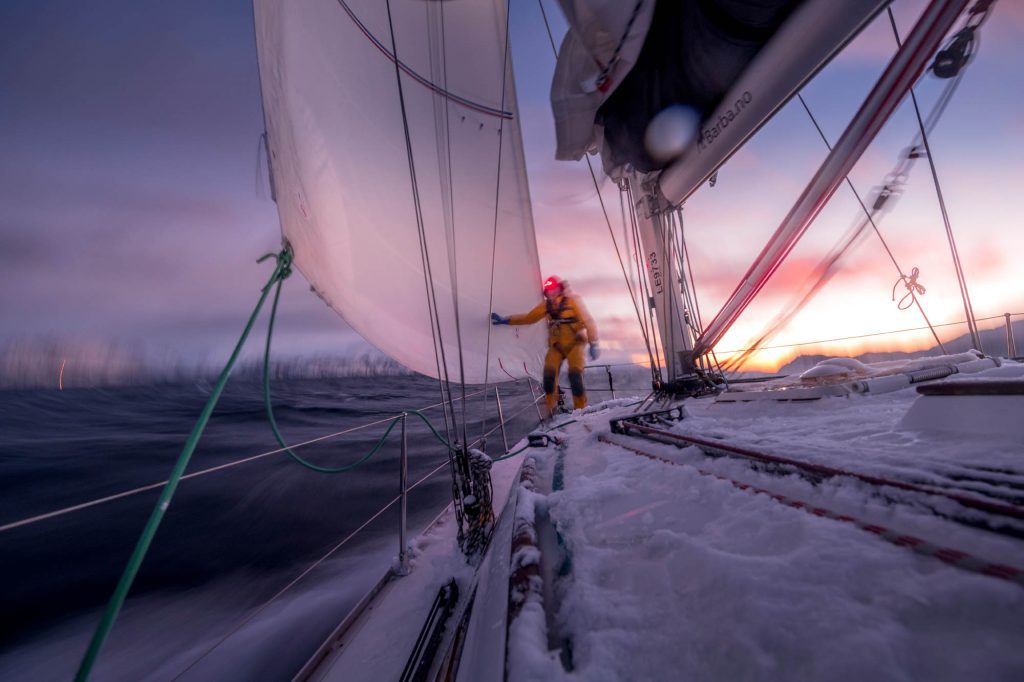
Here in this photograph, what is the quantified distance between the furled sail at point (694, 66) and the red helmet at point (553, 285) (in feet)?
4.64

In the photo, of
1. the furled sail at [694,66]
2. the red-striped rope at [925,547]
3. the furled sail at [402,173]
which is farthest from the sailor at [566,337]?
the red-striped rope at [925,547]

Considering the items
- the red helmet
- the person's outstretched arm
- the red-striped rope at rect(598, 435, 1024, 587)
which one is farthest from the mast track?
the red helmet

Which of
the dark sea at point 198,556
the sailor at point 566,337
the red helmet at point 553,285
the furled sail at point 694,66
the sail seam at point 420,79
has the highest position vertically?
the sail seam at point 420,79

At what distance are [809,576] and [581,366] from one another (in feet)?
10.8

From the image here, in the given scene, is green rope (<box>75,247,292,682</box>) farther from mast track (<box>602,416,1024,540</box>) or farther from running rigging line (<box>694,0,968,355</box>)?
running rigging line (<box>694,0,968,355</box>)

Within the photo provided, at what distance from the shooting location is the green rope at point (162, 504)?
62cm

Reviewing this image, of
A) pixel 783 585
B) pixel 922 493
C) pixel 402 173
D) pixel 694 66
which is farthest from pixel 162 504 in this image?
pixel 694 66

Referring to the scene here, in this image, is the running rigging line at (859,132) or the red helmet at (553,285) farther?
the red helmet at (553,285)

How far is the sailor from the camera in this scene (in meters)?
3.89

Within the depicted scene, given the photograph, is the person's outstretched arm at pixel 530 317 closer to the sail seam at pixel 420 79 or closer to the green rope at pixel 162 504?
the sail seam at pixel 420 79

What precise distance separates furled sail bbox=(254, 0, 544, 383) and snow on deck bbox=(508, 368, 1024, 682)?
0.93 meters

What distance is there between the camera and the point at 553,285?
4117mm

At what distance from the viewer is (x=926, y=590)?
527 millimetres

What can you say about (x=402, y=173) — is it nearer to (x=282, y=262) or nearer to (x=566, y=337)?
(x=282, y=262)
